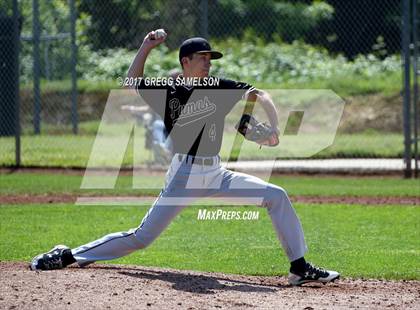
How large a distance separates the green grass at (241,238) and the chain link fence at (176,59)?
5237 millimetres

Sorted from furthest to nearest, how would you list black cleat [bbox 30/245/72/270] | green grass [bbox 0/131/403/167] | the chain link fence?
the chain link fence < green grass [bbox 0/131/403/167] < black cleat [bbox 30/245/72/270]

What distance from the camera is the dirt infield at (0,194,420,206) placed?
1299 centimetres

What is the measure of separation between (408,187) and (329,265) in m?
6.31

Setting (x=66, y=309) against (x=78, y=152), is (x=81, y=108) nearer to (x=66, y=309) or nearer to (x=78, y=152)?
(x=78, y=152)

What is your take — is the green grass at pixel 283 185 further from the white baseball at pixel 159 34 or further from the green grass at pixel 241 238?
the white baseball at pixel 159 34

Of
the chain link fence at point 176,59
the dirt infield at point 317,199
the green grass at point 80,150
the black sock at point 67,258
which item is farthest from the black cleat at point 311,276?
the green grass at point 80,150

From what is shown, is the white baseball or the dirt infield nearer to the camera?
the white baseball

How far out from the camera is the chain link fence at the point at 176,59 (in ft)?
58.4

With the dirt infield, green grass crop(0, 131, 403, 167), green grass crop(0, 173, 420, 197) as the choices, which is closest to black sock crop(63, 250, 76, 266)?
the dirt infield

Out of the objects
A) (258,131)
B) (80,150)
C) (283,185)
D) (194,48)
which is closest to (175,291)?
(258,131)

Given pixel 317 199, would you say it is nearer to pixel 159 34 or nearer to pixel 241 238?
pixel 241 238

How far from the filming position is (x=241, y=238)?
33.5 ft

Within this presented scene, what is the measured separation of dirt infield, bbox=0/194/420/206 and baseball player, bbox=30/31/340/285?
561cm

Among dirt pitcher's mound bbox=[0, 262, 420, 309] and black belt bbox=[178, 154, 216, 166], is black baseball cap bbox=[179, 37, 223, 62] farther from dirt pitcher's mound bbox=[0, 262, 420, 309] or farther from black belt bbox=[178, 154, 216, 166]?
dirt pitcher's mound bbox=[0, 262, 420, 309]
